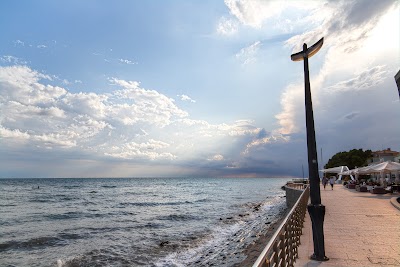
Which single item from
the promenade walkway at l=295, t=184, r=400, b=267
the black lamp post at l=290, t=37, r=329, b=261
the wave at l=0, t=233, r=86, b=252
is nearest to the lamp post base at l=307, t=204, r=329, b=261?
the black lamp post at l=290, t=37, r=329, b=261

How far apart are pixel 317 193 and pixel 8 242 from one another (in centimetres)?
1561

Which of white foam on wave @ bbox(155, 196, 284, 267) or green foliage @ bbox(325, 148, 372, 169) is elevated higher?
green foliage @ bbox(325, 148, 372, 169)

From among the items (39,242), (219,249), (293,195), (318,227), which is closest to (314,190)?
(318,227)

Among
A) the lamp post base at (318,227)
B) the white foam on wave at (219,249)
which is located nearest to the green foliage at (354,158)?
the white foam on wave at (219,249)

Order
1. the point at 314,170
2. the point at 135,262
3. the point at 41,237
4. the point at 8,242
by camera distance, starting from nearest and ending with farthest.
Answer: the point at 314,170 < the point at 135,262 < the point at 8,242 < the point at 41,237

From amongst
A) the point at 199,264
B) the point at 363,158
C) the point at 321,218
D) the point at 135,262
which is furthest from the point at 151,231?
the point at 363,158

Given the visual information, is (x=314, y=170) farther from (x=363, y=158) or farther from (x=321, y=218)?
(x=363, y=158)

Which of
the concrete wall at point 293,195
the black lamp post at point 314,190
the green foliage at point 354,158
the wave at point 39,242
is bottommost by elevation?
the wave at point 39,242

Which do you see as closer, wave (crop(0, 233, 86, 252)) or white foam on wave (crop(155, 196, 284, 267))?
white foam on wave (crop(155, 196, 284, 267))

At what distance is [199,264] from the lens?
11.4 m

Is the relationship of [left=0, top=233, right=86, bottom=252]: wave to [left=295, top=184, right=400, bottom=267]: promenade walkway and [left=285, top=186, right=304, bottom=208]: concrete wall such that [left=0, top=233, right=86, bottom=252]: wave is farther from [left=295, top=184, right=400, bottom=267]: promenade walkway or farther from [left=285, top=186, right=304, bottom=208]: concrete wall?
[left=285, top=186, right=304, bottom=208]: concrete wall

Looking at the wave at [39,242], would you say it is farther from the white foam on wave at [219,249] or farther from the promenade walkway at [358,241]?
the promenade walkway at [358,241]

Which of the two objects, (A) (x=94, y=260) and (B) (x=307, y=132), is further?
(A) (x=94, y=260)

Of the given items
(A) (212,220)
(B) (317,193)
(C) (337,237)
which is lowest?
(A) (212,220)
